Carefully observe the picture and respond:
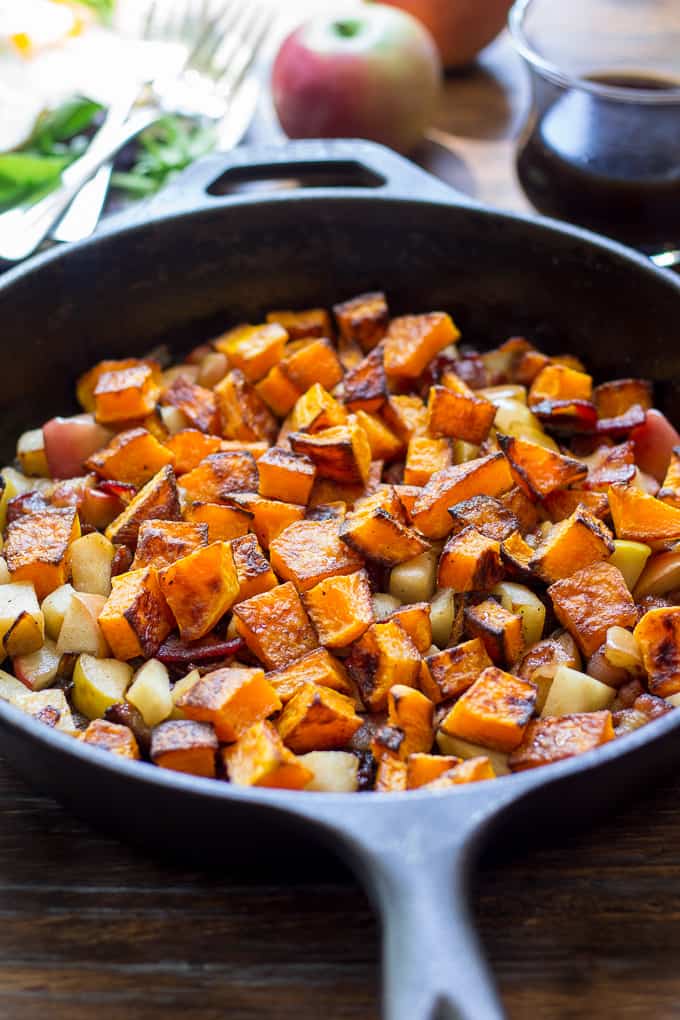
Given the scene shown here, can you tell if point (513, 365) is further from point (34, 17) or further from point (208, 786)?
point (34, 17)

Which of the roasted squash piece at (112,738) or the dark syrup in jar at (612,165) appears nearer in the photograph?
the roasted squash piece at (112,738)

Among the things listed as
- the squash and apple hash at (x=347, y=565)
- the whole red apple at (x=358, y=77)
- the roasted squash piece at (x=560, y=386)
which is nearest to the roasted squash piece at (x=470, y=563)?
the squash and apple hash at (x=347, y=565)

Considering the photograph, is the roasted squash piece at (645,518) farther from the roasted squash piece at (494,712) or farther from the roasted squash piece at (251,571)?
the roasted squash piece at (251,571)

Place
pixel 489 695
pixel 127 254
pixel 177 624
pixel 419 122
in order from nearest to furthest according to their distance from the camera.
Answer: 1. pixel 489 695
2. pixel 177 624
3. pixel 127 254
4. pixel 419 122

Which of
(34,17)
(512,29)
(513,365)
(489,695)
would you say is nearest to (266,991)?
(489,695)

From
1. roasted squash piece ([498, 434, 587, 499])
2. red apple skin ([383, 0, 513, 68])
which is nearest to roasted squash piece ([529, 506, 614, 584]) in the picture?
roasted squash piece ([498, 434, 587, 499])

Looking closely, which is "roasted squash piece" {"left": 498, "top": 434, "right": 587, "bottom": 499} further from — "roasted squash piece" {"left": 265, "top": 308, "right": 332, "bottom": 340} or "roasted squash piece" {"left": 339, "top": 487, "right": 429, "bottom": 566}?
"roasted squash piece" {"left": 265, "top": 308, "right": 332, "bottom": 340}
